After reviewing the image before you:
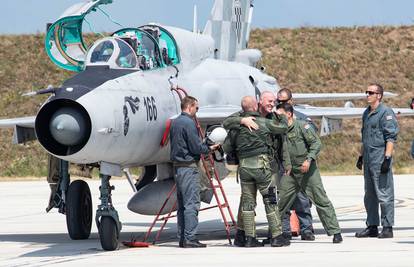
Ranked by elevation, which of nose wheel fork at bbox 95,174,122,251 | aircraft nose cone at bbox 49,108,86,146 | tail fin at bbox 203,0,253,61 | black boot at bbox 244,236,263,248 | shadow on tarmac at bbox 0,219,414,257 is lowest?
shadow on tarmac at bbox 0,219,414,257

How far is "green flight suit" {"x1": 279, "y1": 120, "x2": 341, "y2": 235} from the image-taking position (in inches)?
Result: 572

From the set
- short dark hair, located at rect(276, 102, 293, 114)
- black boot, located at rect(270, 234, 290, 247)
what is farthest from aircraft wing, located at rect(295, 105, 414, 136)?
black boot, located at rect(270, 234, 290, 247)

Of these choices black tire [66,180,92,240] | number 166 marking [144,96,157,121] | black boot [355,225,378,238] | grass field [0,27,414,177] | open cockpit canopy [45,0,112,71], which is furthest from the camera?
grass field [0,27,414,177]

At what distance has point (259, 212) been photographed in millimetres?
22172

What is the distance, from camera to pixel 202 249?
46.5 ft

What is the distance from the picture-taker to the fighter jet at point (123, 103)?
525 inches

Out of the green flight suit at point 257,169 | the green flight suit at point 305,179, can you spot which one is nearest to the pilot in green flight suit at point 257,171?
the green flight suit at point 257,169

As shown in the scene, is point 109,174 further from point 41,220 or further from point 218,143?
point 41,220

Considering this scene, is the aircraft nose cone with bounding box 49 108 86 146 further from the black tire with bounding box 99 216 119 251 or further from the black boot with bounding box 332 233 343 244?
the black boot with bounding box 332 233 343 244

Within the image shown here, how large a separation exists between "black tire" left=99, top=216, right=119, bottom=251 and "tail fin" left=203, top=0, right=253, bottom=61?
275 inches

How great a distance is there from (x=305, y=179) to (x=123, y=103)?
2.68 metres

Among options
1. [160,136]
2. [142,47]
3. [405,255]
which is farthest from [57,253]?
[405,255]

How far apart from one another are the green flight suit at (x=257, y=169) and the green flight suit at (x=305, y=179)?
1.73 feet

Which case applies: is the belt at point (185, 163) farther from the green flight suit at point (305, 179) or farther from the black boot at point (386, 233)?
the black boot at point (386, 233)
